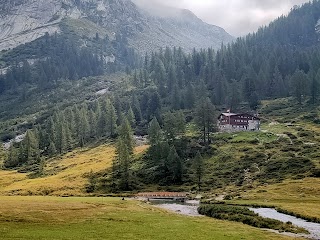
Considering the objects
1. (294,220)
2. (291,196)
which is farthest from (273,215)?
(291,196)

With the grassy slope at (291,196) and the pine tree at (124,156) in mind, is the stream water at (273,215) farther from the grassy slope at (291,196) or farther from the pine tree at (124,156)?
the pine tree at (124,156)

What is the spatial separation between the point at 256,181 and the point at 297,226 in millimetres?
53491

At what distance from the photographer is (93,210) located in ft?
219

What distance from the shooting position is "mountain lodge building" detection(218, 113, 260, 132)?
173125mm

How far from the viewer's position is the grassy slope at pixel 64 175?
117250 millimetres

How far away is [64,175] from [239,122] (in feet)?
256

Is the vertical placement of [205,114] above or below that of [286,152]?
above

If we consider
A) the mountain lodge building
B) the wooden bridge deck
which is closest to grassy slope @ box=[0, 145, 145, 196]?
the wooden bridge deck

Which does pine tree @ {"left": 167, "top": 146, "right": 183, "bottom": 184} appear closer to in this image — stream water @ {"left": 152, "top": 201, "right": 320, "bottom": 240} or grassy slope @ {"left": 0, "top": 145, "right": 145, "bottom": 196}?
grassy slope @ {"left": 0, "top": 145, "right": 145, "bottom": 196}

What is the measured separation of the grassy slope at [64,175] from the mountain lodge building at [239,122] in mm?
39014

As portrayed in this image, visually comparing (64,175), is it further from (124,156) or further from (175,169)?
(175,169)

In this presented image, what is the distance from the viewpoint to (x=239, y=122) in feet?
575

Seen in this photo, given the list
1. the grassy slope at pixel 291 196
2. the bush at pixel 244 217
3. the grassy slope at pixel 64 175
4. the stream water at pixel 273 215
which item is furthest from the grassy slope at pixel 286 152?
the grassy slope at pixel 64 175

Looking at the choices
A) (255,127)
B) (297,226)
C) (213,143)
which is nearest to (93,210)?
(297,226)
